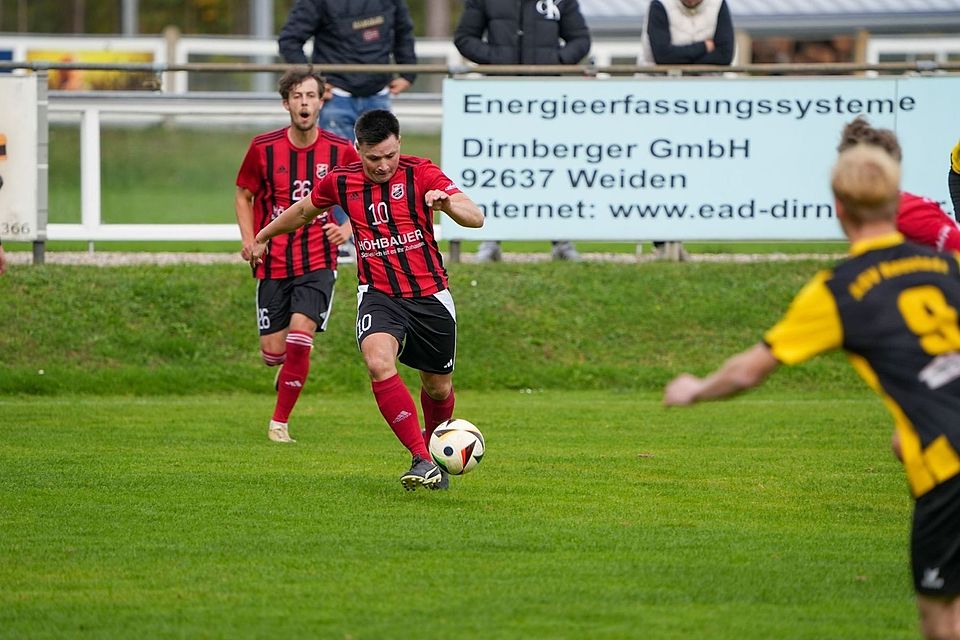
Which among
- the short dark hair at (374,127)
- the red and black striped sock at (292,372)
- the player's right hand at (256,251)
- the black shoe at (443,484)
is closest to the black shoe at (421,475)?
the black shoe at (443,484)

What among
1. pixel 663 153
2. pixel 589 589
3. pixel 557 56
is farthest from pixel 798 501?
pixel 557 56

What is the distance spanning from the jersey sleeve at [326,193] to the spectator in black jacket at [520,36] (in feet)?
19.7

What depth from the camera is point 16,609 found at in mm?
5340

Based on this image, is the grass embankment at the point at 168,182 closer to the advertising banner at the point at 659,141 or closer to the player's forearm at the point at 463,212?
the advertising banner at the point at 659,141

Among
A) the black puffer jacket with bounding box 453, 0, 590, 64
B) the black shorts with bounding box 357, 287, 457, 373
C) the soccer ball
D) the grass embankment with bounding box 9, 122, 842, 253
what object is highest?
the black puffer jacket with bounding box 453, 0, 590, 64

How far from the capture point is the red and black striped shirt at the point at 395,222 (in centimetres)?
769

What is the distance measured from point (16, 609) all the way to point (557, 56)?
31.2 feet

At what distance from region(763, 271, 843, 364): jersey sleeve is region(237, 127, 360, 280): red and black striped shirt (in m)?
5.72

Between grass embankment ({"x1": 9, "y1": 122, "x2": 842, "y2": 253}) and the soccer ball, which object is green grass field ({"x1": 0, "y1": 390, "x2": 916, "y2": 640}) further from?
grass embankment ({"x1": 9, "y1": 122, "x2": 842, "y2": 253})

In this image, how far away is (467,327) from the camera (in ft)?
41.0

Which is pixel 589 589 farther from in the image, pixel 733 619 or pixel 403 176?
pixel 403 176

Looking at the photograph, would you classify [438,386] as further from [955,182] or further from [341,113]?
[341,113]

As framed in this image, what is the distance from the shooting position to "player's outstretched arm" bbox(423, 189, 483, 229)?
22.9 feet

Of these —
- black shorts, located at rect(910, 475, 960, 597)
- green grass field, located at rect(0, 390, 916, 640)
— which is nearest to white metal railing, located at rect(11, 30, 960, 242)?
green grass field, located at rect(0, 390, 916, 640)
